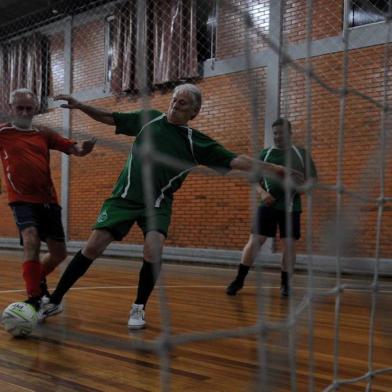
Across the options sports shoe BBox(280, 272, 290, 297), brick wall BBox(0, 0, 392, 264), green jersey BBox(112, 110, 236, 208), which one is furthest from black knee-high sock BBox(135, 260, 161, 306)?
sports shoe BBox(280, 272, 290, 297)

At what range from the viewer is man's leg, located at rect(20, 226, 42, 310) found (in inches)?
102

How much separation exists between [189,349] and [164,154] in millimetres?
850

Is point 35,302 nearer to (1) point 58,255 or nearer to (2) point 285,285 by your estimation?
Answer: (1) point 58,255

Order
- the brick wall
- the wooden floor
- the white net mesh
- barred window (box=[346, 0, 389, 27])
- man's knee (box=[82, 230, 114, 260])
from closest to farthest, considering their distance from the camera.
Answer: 1. the wooden floor
2. man's knee (box=[82, 230, 114, 260])
3. the brick wall
4. the white net mesh
5. barred window (box=[346, 0, 389, 27])

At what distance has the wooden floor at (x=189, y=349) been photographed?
1653 mm

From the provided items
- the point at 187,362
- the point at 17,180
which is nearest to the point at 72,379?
the point at 187,362

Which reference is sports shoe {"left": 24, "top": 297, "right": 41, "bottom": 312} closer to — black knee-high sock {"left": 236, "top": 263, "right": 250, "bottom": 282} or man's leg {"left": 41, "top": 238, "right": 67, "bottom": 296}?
man's leg {"left": 41, "top": 238, "right": 67, "bottom": 296}

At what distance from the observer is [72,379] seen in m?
1.69

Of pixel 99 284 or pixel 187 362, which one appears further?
pixel 99 284

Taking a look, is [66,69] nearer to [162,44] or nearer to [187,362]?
[162,44]

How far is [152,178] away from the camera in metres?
2.48

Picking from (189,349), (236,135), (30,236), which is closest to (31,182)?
(30,236)

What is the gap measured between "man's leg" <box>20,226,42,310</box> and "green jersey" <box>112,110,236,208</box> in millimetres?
489

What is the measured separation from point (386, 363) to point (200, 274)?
3937mm
